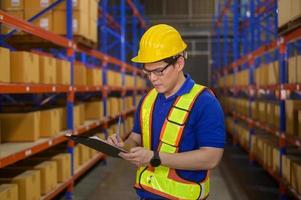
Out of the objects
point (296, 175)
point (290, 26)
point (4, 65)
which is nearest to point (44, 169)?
point (4, 65)

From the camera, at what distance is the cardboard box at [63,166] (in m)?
5.07

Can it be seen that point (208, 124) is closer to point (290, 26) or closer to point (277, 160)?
point (290, 26)

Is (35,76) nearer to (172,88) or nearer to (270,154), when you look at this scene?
(172,88)

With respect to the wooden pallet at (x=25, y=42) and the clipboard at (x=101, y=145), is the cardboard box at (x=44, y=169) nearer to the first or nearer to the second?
the wooden pallet at (x=25, y=42)

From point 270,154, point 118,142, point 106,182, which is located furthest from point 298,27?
point 106,182

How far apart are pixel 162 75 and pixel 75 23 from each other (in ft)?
13.1

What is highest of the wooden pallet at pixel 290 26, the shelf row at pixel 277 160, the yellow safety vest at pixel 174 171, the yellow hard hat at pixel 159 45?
the wooden pallet at pixel 290 26

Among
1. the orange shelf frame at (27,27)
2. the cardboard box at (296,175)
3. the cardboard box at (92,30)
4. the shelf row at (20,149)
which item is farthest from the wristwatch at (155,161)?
the cardboard box at (92,30)

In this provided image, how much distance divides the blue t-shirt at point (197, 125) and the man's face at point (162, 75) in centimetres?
8

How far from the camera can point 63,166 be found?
5133 mm

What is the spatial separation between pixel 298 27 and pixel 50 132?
2998 mm

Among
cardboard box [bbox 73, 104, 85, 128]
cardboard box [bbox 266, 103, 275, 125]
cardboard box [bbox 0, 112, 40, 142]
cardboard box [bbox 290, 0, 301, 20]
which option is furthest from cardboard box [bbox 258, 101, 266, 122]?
cardboard box [bbox 0, 112, 40, 142]

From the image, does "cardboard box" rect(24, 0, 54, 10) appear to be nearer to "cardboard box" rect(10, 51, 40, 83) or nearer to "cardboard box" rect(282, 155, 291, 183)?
"cardboard box" rect(10, 51, 40, 83)

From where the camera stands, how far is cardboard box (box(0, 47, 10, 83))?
11.7ft
